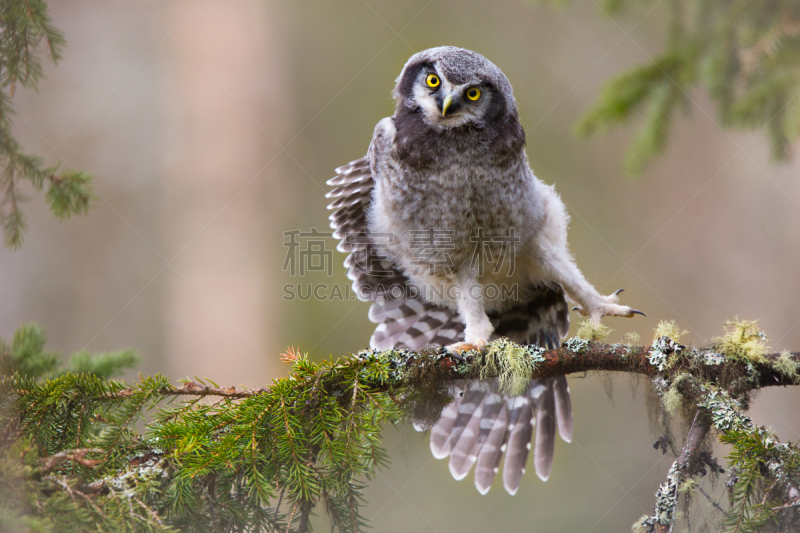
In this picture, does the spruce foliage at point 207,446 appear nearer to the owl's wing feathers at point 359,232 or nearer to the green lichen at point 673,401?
the green lichen at point 673,401

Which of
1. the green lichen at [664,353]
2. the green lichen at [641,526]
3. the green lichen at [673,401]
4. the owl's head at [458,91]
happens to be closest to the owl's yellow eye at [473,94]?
the owl's head at [458,91]

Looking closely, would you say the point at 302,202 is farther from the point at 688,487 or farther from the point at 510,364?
the point at 688,487

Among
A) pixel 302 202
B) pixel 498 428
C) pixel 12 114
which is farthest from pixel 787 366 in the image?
pixel 302 202

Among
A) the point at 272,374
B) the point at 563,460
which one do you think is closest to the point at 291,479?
the point at 272,374

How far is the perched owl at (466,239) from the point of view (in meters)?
2.37

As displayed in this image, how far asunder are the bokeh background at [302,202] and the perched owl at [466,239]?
5.82 feet

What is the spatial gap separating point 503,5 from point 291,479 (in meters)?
6.52

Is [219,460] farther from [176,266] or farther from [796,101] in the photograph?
[176,266]

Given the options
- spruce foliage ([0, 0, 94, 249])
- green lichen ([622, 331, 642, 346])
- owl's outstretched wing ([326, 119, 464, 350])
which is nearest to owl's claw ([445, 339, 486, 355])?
green lichen ([622, 331, 642, 346])

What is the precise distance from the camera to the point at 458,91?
7.55 feet

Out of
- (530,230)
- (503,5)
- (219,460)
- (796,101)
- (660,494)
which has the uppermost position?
(503,5)

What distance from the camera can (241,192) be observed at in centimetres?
505

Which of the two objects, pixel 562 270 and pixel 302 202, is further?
pixel 302 202

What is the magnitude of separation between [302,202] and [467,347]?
13.1 ft
